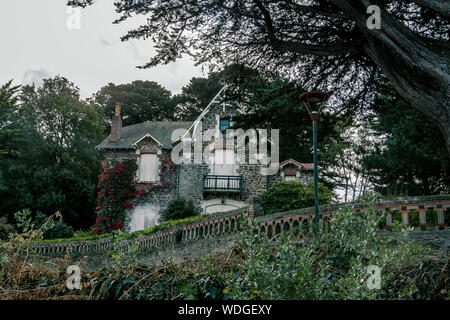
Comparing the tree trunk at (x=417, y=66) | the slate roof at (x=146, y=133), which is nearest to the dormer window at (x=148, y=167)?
the slate roof at (x=146, y=133)

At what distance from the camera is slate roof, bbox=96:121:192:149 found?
82.4 ft

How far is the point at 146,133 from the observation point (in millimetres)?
26359

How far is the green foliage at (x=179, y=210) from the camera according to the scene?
21188 mm

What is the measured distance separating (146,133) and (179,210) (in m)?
7.59

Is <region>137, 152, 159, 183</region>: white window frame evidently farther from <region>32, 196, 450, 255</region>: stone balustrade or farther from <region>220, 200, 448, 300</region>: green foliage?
<region>220, 200, 448, 300</region>: green foliage

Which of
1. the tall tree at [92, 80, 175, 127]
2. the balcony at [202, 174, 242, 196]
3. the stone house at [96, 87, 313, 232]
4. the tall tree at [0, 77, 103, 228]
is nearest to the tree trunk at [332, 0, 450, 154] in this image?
the stone house at [96, 87, 313, 232]

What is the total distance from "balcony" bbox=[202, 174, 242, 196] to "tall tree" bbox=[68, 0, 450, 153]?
1463 cm

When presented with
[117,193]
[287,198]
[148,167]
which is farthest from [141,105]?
[287,198]

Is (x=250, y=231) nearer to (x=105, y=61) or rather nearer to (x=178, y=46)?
(x=178, y=46)

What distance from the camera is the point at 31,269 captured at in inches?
139

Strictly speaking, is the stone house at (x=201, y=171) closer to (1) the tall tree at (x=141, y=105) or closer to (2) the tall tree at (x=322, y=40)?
(2) the tall tree at (x=322, y=40)

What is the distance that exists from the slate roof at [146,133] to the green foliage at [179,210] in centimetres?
468
